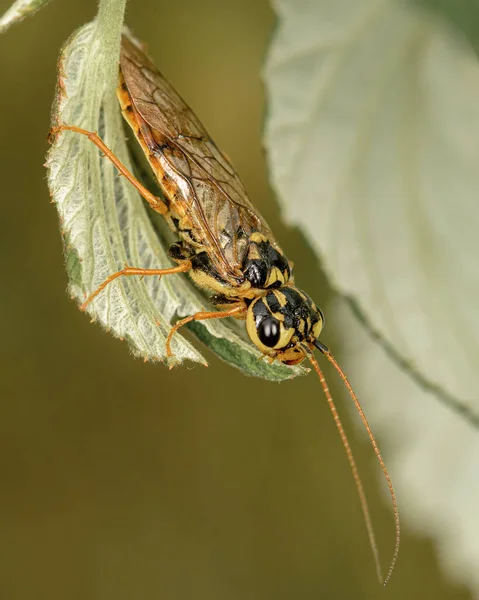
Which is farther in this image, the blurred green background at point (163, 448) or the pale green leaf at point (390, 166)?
the blurred green background at point (163, 448)

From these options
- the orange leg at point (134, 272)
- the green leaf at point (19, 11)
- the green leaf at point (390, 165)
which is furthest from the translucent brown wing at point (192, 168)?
the green leaf at point (19, 11)

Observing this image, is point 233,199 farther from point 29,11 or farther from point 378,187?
point 29,11

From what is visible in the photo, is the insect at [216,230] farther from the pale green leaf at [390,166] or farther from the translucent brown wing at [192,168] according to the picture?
the pale green leaf at [390,166]

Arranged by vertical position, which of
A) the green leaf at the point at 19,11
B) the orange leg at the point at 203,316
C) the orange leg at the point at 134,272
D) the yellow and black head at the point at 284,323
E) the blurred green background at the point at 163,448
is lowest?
the blurred green background at the point at 163,448

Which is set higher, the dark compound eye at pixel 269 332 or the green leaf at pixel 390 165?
the green leaf at pixel 390 165

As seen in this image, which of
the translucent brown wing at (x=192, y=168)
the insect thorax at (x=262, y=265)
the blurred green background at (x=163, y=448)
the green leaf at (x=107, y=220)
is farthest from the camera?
the blurred green background at (x=163, y=448)

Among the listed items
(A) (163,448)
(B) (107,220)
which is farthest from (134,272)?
(A) (163,448)

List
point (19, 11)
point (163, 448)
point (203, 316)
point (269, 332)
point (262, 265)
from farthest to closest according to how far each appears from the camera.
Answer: point (163, 448) → point (262, 265) → point (269, 332) → point (203, 316) → point (19, 11)

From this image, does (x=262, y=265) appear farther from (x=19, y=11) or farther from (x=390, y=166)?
(x=19, y=11)

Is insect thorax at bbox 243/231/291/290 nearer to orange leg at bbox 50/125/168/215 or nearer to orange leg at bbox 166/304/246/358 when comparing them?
orange leg at bbox 166/304/246/358
